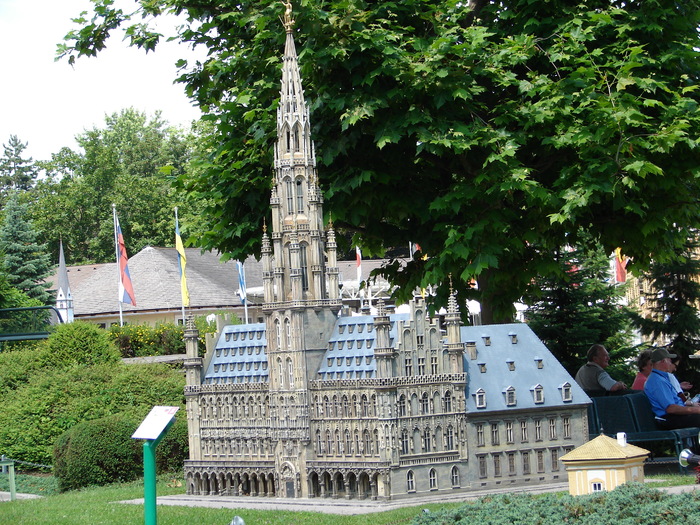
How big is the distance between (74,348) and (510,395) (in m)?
19.3

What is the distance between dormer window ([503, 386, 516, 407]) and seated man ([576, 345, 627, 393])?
3865 millimetres

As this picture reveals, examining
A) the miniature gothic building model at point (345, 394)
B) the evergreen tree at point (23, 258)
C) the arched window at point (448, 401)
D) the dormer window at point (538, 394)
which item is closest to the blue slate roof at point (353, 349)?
the miniature gothic building model at point (345, 394)

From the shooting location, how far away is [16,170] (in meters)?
105

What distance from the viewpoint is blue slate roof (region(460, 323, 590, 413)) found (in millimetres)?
16594

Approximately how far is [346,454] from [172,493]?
5.11m

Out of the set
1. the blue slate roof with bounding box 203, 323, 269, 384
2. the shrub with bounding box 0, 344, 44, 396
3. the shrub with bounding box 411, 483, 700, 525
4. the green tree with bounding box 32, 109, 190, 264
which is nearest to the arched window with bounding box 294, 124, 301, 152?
the blue slate roof with bounding box 203, 323, 269, 384

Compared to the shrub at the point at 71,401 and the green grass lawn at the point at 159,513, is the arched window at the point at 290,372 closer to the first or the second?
the green grass lawn at the point at 159,513

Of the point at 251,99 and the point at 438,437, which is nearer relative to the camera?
the point at 438,437

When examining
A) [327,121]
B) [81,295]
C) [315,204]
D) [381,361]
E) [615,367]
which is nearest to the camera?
[381,361]

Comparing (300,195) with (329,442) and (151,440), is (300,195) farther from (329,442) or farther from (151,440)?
(151,440)

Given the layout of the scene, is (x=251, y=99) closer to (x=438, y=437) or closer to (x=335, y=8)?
(x=335, y=8)

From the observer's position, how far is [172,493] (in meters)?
19.4

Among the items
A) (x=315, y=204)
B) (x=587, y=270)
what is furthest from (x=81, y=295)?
(x=315, y=204)

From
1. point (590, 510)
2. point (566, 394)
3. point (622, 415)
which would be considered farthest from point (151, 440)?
point (622, 415)
